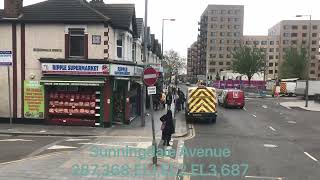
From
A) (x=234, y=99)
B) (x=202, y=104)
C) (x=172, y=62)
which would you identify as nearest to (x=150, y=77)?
(x=202, y=104)

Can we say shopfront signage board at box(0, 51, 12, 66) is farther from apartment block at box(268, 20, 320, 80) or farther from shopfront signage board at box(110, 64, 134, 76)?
apartment block at box(268, 20, 320, 80)

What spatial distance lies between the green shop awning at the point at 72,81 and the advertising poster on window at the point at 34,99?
0.83 meters

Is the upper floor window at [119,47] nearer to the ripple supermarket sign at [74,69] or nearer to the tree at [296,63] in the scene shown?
the ripple supermarket sign at [74,69]

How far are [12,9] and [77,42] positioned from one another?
3.97m

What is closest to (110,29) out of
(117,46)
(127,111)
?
(117,46)

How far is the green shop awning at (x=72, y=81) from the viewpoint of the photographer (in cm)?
2406

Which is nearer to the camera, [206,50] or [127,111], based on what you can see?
[127,111]

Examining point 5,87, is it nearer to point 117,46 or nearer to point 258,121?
point 117,46

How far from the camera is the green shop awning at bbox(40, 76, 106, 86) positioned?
2406cm

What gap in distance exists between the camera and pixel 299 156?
55.6 feet

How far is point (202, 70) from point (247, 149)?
15782 centimetres

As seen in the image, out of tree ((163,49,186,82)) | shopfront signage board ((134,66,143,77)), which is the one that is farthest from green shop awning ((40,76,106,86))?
tree ((163,49,186,82))

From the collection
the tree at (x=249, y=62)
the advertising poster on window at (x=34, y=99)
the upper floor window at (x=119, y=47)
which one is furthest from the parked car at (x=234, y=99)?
the tree at (x=249, y=62)

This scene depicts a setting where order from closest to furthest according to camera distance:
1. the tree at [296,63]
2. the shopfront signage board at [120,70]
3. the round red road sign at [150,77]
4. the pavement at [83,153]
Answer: the pavement at [83,153] → the round red road sign at [150,77] → the shopfront signage board at [120,70] → the tree at [296,63]
